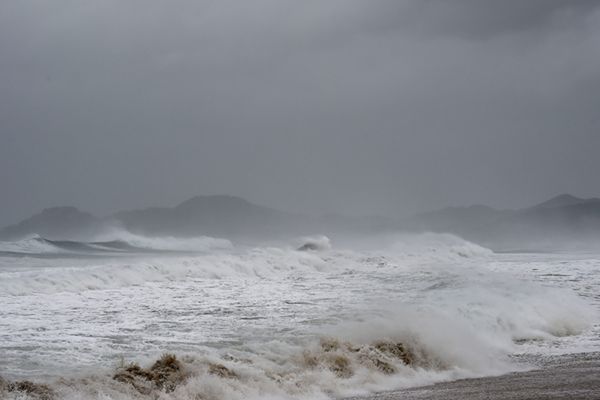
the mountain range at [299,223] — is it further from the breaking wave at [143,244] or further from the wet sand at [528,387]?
the wet sand at [528,387]

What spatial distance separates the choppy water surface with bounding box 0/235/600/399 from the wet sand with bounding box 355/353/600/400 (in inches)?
19.7

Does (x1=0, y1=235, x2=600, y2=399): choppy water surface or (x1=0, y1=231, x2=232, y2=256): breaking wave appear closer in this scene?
(x1=0, y1=235, x2=600, y2=399): choppy water surface

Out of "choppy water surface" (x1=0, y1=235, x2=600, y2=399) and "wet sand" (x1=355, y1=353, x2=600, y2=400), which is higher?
"choppy water surface" (x1=0, y1=235, x2=600, y2=399)

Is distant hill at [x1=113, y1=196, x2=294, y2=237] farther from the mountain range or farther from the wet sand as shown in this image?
the wet sand

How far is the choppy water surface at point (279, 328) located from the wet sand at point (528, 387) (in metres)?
0.50

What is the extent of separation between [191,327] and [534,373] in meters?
6.15

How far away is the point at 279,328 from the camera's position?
518 inches

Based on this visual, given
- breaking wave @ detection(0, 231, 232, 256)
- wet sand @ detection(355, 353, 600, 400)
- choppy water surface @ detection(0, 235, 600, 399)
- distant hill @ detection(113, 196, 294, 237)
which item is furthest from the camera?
distant hill @ detection(113, 196, 294, 237)

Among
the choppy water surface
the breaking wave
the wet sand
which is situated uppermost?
the breaking wave

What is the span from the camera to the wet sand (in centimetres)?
811

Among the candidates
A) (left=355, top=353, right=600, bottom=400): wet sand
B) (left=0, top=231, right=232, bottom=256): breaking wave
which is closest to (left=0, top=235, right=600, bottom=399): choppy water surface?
(left=355, top=353, right=600, bottom=400): wet sand

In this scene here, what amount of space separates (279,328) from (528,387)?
540 cm

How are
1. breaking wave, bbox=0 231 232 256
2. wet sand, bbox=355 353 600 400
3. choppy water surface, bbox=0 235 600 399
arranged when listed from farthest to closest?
1. breaking wave, bbox=0 231 232 256
2. choppy water surface, bbox=0 235 600 399
3. wet sand, bbox=355 353 600 400

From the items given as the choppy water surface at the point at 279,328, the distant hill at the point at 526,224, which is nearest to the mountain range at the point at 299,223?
the distant hill at the point at 526,224
